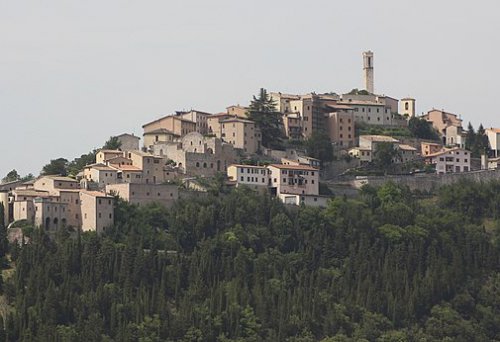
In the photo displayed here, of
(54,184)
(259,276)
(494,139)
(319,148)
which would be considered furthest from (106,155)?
(494,139)

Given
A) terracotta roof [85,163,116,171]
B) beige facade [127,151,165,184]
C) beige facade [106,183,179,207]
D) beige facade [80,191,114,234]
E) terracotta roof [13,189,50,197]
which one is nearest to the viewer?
beige facade [80,191,114,234]

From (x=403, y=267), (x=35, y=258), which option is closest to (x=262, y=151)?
(x=403, y=267)

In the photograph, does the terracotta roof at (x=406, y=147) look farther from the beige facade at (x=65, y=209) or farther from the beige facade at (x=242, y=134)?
the beige facade at (x=65, y=209)

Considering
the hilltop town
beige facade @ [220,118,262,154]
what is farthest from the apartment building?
beige facade @ [220,118,262,154]

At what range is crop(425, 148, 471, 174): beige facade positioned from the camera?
113 meters

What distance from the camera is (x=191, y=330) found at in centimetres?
8631

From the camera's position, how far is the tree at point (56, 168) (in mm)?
105688

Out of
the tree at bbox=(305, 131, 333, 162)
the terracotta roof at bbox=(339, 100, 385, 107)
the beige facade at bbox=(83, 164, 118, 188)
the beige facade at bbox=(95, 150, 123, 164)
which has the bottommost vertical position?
the beige facade at bbox=(83, 164, 118, 188)

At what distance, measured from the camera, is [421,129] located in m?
120

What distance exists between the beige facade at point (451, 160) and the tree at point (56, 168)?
77.2ft

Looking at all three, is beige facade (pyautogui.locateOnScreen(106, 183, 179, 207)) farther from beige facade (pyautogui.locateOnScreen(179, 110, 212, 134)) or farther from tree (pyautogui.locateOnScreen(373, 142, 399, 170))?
tree (pyautogui.locateOnScreen(373, 142, 399, 170))

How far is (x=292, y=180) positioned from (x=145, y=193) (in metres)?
10.1

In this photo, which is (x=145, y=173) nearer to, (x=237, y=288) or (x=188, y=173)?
(x=188, y=173)

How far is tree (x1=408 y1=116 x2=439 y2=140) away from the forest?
50.7 ft
